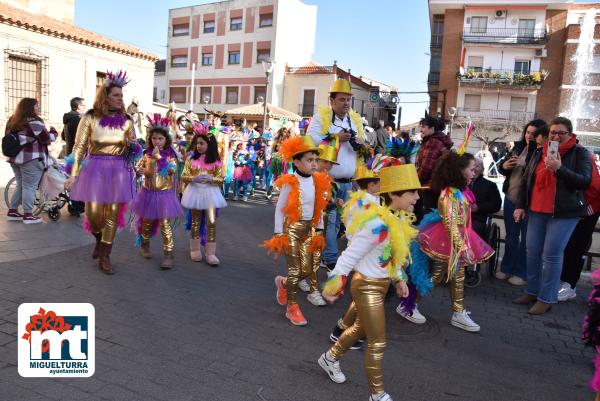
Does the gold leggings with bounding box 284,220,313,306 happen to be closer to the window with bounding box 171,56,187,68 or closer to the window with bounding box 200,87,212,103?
the window with bounding box 200,87,212,103

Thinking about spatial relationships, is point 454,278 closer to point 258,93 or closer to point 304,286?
point 304,286

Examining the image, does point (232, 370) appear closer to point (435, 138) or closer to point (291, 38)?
point (435, 138)

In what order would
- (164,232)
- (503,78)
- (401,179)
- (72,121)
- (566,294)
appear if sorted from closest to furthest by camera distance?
(401,179) → (566,294) → (164,232) → (72,121) → (503,78)

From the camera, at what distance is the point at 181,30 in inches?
1832

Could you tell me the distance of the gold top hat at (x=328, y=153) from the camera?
189 inches

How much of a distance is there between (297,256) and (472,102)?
37447 mm

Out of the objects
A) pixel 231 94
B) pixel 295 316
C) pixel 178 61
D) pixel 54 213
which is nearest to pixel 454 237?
pixel 295 316

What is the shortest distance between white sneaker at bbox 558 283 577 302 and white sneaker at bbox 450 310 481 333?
1766 mm

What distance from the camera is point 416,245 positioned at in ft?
14.4

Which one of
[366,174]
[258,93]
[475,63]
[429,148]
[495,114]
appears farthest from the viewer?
[258,93]

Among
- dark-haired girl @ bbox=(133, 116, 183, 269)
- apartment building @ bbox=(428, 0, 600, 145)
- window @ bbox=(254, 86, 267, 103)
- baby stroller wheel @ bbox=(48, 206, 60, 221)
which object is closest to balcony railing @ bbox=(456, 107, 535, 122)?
apartment building @ bbox=(428, 0, 600, 145)

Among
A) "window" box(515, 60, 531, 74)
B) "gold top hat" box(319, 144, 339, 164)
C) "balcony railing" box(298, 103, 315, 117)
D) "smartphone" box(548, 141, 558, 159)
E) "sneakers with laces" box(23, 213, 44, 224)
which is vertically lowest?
"sneakers with laces" box(23, 213, 44, 224)

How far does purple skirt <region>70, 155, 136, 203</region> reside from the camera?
17.1 ft

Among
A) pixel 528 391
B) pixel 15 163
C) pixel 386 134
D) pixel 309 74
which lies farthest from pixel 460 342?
pixel 309 74
